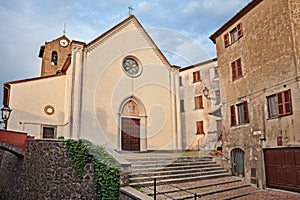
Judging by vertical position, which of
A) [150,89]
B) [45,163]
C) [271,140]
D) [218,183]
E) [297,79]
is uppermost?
[150,89]

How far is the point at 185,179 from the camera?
854 centimetres

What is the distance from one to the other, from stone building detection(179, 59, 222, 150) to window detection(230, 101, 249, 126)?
7121 millimetres

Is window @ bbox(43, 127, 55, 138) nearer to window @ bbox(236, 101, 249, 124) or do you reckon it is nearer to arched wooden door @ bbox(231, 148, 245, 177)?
arched wooden door @ bbox(231, 148, 245, 177)

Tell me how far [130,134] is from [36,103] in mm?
6045

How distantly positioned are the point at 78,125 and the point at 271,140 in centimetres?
965

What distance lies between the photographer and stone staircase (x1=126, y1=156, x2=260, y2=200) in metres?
7.33

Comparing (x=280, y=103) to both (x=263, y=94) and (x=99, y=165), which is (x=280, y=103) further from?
(x=99, y=165)

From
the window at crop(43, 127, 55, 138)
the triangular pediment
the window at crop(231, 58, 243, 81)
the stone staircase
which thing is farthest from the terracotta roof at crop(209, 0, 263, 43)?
the window at crop(43, 127, 55, 138)

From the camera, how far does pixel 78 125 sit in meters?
13.3

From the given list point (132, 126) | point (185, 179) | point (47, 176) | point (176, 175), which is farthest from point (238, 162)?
point (47, 176)

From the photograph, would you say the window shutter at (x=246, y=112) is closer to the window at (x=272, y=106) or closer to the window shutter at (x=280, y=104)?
the window at (x=272, y=106)

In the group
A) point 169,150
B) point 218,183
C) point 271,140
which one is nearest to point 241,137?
point 271,140

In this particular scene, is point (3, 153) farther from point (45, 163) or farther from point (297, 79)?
point (297, 79)

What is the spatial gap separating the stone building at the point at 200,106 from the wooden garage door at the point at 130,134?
211 inches
